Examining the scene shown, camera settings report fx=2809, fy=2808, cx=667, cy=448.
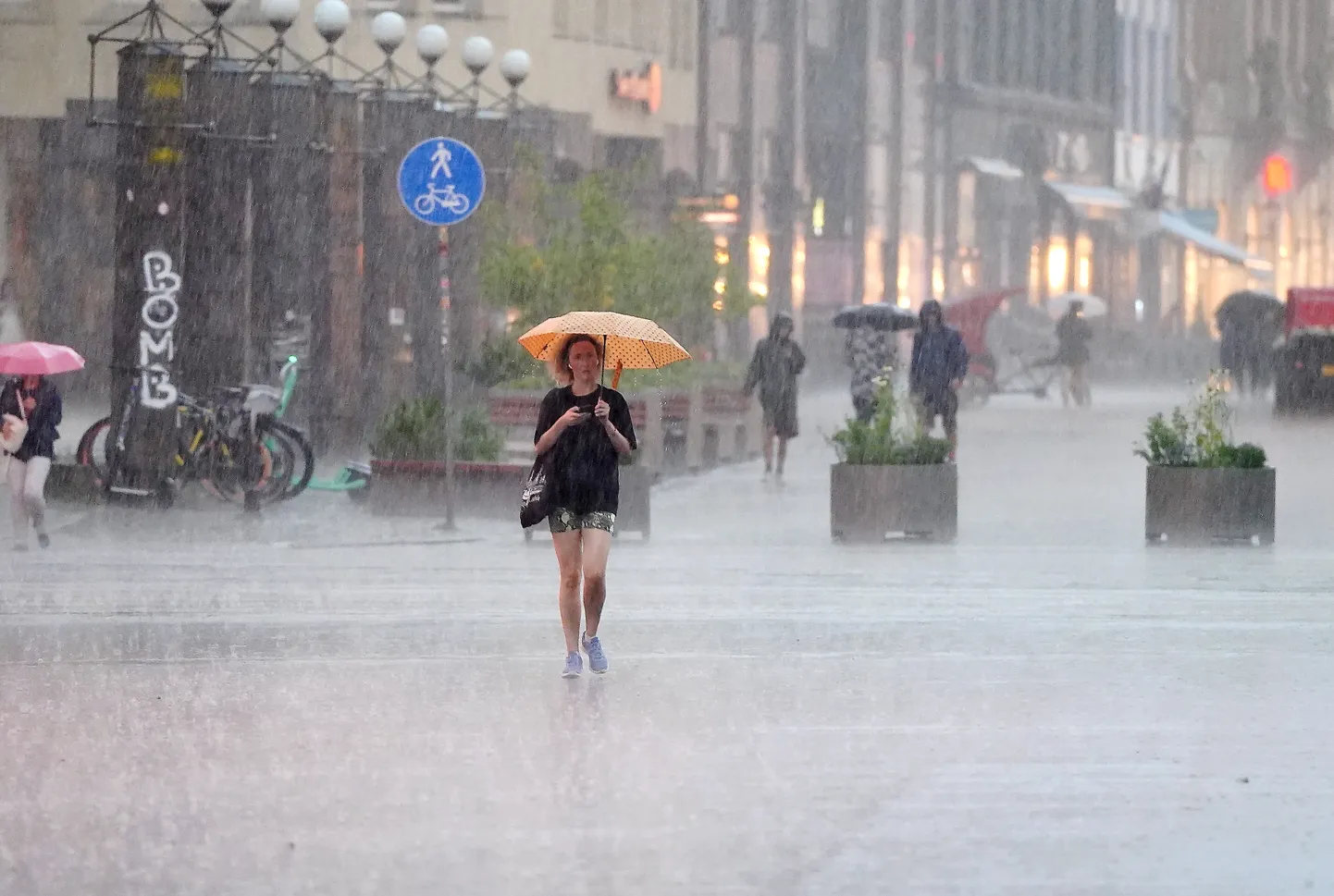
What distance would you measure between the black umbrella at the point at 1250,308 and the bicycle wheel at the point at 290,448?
31513 millimetres

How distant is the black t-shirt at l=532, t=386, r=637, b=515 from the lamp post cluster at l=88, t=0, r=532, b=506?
8440 mm

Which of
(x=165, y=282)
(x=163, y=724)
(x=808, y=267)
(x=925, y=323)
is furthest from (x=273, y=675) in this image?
(x=808, y=267)

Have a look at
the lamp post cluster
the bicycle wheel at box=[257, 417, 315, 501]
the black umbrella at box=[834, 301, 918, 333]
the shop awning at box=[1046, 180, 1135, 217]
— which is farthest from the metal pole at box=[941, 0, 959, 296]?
the bicycle wheel at box=[257, 417, 315, 501]

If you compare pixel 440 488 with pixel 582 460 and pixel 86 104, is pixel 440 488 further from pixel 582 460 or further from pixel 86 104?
pixel 86 104

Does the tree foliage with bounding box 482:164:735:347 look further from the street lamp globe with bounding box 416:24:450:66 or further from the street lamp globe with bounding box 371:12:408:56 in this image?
the street lamp globe with bounding box 371:12:408:56

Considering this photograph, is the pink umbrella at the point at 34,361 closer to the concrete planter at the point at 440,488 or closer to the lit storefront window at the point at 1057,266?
the concrete planter at the point at 440,488

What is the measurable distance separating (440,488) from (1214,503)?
230 inches

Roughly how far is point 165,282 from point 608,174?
9.71 metres

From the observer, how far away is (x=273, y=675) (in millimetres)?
11992

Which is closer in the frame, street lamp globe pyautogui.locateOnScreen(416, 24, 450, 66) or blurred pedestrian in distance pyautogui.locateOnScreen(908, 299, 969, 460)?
Answer: blurred pedestrian in distance pyautogui.locateOnScreen(908, 299, 969, 460)

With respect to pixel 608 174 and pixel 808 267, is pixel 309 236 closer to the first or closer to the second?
pixel 608 174

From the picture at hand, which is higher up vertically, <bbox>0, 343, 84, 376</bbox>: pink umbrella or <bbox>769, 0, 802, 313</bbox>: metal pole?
<bbox>769, 0, 802, 313</bbox>: metal pole

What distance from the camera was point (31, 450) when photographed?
18781mm

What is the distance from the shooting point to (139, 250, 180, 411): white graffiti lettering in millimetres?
21719
